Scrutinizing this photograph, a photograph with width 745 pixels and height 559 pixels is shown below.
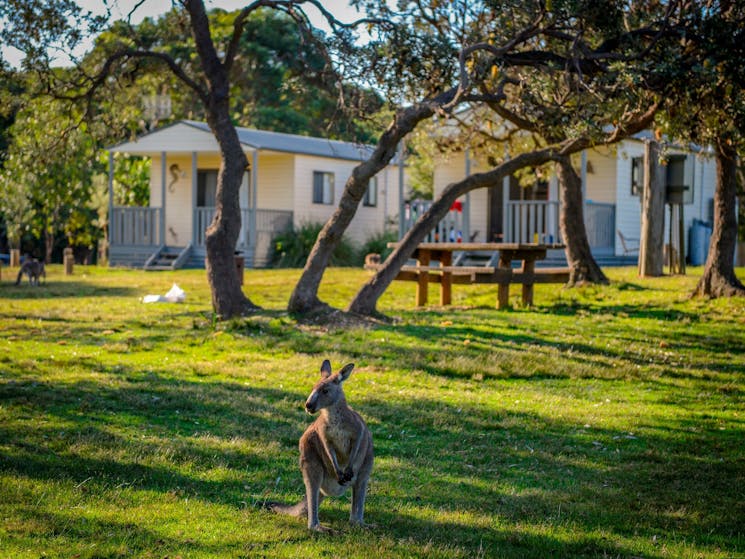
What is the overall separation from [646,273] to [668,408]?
38.5 feet

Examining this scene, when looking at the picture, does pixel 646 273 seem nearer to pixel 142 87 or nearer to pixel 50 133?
pixel 142 87

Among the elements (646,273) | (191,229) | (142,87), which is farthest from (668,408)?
(191,229)

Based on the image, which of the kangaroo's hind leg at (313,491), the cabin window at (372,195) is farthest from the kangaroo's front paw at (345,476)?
the cabin window at (372,195)

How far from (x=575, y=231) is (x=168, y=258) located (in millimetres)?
17638

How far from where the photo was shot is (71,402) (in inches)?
394

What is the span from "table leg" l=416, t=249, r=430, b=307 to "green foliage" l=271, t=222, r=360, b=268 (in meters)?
12.7

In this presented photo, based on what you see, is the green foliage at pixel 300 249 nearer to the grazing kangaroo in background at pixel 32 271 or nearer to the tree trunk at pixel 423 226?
the grazing kangaroo in background at pixel 32 271

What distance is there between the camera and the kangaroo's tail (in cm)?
625

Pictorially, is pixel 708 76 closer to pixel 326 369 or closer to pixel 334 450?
pixel 326 369

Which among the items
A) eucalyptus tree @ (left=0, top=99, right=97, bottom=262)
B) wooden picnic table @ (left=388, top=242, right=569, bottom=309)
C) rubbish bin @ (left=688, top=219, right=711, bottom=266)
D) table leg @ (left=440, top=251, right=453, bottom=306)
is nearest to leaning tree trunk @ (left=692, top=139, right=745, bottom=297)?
wooden picnic table @ (left=388, top=242, right=569, bottom=309)

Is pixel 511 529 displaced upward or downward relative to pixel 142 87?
downward

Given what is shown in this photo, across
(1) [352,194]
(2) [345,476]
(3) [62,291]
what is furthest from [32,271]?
(2) [345,476]

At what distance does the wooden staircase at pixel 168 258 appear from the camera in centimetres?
3262

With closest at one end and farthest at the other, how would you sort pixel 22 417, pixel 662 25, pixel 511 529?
pixel 511 529
pixel 22 417
pixel 662 25
